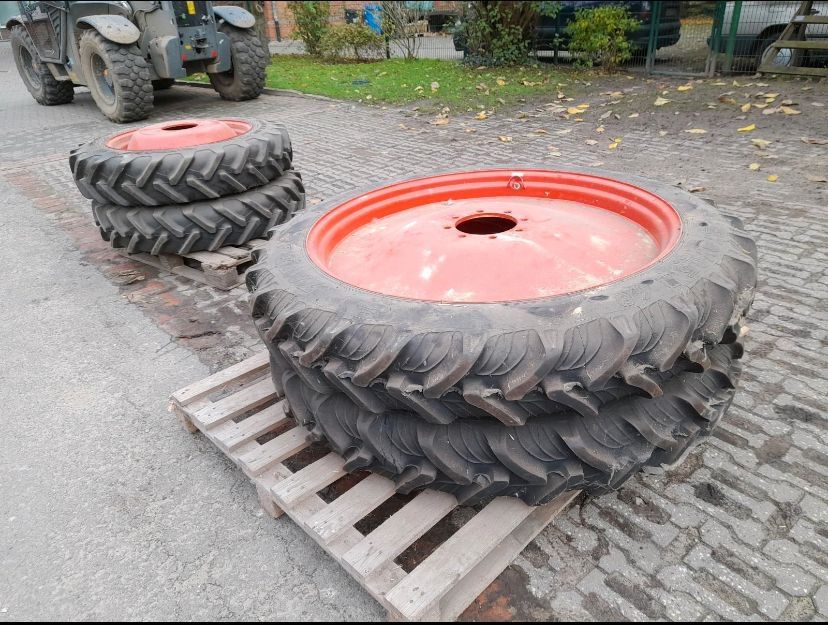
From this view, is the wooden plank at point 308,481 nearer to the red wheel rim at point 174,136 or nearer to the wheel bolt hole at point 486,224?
the wheel bolt hole at point 486,224

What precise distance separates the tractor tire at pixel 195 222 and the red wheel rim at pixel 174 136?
18.1 inches

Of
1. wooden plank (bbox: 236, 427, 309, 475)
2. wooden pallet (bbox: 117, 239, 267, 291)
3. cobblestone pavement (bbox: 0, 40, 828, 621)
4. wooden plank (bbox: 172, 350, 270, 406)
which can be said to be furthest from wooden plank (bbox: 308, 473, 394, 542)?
wooden pallet (bbox: 117, 239, 267, 291)

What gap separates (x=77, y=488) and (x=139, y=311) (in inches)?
66.9

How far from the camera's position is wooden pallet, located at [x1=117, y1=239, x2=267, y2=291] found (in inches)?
159

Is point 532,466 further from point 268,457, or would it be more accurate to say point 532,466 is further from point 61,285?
point 61,285

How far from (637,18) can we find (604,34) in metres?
0.79

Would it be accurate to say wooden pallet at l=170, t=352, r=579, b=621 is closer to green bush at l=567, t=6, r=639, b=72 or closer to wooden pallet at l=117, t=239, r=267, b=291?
wooden pallet at l=117, t=239, r=267, b=291

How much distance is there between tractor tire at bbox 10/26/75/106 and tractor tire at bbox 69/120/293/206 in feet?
28.7

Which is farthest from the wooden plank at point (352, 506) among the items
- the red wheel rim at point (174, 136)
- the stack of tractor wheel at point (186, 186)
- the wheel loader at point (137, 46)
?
the wheel loader at point (137, 46)

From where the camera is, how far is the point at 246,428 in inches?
96.9

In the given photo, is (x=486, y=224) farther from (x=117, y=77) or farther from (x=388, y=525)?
(x=117, y=77)

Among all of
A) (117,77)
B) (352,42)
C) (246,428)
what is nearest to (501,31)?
(352,42)

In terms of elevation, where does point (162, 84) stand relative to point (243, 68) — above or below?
below

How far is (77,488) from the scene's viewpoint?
7.93ft
